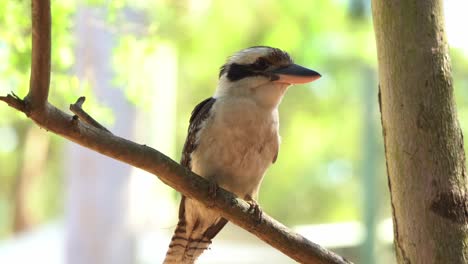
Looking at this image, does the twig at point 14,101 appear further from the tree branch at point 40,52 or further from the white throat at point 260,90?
the white throat at point 260,90

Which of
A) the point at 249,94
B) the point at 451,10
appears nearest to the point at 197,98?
the point at 451,10

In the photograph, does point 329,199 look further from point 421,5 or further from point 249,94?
point 421,5

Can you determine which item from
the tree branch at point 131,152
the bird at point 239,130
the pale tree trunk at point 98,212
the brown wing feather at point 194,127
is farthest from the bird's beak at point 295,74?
the pale tree trunk at point 98,212

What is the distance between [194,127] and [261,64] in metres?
0.20

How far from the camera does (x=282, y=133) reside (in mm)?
2670

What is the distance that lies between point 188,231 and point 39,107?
2.21 ft

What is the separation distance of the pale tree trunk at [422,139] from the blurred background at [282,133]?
1.13 meters

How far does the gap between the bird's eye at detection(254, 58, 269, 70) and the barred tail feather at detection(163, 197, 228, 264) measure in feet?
1.10

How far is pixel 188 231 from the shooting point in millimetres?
1531

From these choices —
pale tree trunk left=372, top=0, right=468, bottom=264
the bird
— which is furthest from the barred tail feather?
pale tree trunk left=372, top=0, right=468, bottom=264

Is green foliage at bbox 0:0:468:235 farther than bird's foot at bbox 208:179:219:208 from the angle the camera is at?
Yes

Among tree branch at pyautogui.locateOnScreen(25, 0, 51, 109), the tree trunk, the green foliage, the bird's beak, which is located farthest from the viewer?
the tree trunk

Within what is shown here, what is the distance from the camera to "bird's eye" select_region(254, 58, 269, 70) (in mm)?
1464

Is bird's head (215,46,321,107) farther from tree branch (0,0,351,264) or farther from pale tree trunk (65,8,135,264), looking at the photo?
pale tree trunk (65,8,135,264)
